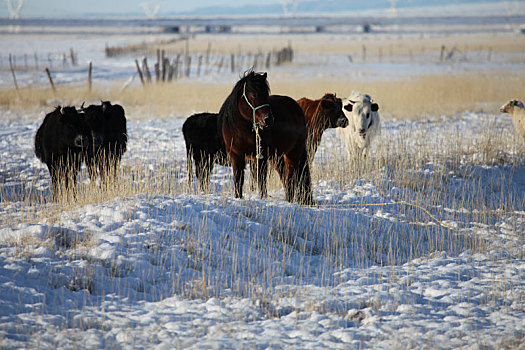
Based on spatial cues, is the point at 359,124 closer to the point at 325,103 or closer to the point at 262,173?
the point at 325,103

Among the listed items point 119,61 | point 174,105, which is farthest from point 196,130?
point 119,61

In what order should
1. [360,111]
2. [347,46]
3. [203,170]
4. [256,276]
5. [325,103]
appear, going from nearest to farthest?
[256,276], [203,170], [325,103], [360,111], [347,46]

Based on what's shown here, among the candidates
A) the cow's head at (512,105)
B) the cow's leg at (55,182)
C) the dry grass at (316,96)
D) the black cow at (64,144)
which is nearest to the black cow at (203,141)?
the black cow at (64,144)

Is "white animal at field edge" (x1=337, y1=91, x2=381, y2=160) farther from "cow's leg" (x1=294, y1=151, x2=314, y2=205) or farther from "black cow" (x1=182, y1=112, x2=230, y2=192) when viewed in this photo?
"cow's leg" (x1=294, y1=151, x2=314, y2=205)

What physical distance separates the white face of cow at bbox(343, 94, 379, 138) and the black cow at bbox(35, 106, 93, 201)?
4979mm

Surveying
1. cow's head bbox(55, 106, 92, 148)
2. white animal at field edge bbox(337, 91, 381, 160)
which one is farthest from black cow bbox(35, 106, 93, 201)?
white animal at field edge bbox(337, 91, 381, 160)

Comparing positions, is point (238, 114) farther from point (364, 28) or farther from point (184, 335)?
point (364, 28)

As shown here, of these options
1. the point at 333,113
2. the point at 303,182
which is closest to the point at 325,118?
the point at 333,113

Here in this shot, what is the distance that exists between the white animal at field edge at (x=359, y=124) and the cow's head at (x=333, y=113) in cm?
36

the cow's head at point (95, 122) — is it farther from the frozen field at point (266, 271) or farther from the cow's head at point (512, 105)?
the cow's head at point (512, 105)

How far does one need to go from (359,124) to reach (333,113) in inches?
24.9

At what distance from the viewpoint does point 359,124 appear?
409 inches

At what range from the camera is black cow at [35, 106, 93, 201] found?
866cm

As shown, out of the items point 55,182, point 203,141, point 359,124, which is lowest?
point 55,182
